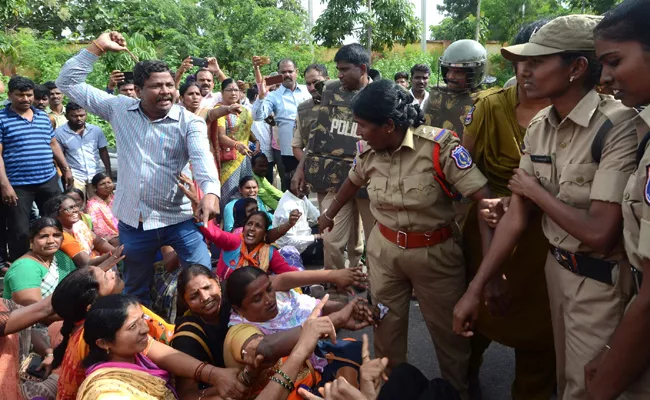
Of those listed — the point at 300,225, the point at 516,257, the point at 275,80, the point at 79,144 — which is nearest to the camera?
the point at 516,257

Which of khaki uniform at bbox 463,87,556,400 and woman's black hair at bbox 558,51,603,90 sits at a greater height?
woman's black hair at bbox 558,51,603,90

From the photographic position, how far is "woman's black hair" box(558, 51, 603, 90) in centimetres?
199

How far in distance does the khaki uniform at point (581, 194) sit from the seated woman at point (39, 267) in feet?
10.2

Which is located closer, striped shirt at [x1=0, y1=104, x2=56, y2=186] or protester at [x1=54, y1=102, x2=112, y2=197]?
striped shirt at [x1=0, y1=104, x2=56, y2=186]

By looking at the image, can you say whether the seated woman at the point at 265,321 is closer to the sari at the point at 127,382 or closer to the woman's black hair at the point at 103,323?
the sari at the point at 127,382

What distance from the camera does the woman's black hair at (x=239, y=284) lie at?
2.70 metres

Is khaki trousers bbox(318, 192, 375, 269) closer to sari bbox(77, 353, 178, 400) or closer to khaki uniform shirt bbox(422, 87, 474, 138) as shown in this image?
khaki uniform shirt bbox(422, 87, 474, 138)

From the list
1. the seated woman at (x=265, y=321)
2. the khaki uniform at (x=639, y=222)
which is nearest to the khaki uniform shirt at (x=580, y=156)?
the khaki uniform at (x=639, y=222)

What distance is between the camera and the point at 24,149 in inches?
218

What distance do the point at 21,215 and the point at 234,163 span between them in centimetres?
221

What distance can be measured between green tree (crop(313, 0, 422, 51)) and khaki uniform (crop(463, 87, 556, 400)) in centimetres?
1477

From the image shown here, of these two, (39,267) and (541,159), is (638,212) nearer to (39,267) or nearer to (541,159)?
(541,159)

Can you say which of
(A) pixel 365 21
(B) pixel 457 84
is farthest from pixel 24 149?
(A) pixel 365 21

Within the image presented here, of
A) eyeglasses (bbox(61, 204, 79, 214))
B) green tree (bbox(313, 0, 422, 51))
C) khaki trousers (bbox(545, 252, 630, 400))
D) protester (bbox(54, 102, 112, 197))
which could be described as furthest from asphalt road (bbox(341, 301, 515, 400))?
green tree (bbox(313, 0, 422, 51))
